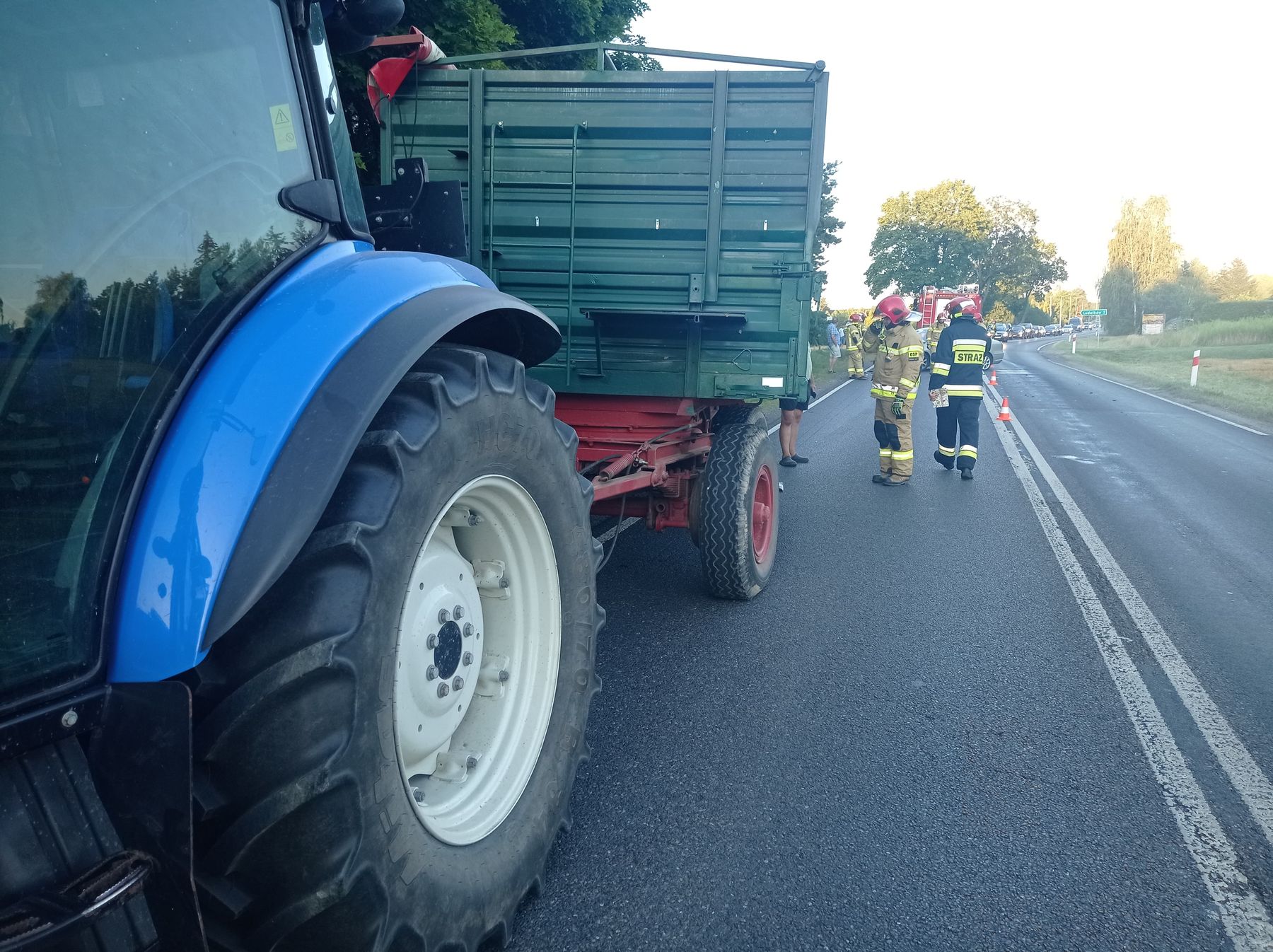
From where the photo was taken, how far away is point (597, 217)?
4914mm

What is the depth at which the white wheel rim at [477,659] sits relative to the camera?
2145 millimetres

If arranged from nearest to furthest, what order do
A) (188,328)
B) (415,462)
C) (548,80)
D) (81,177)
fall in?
(81,177) → (188,328) → (415,462) → (548,80)

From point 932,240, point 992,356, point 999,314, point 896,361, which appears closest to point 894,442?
point 896,361

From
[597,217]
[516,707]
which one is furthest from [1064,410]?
[516,707]

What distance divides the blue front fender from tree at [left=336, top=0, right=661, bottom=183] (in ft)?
11.6

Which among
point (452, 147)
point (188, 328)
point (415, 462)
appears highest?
point (452, 147)

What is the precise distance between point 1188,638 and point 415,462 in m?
4.72

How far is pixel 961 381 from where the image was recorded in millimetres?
10109

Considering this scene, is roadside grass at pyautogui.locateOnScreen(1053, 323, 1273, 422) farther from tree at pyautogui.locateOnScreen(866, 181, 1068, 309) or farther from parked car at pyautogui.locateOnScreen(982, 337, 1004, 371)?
tree at pyautogui.locateOnScreen(866, 181, 1068, 309)

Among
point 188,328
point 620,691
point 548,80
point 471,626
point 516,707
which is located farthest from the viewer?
point 548,80

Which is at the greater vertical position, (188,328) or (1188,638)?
(188,328)

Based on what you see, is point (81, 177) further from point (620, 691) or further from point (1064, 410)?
point (1064, 410)

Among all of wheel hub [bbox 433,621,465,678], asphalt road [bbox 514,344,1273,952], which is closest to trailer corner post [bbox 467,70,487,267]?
asphalt road [bbox 514,344,1273,952]

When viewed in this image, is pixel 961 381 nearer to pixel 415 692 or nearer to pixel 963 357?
pixel 963 357
